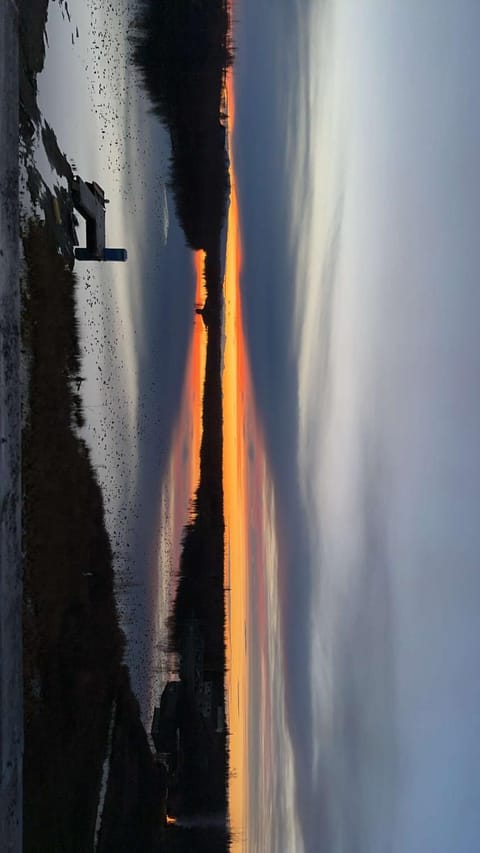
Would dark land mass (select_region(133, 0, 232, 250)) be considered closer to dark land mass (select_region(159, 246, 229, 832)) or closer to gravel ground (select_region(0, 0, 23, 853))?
dark land mass (select_region(159, 246, 229, 832))

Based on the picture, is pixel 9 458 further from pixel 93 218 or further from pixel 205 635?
pixel 205 635

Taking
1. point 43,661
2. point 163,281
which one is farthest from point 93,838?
point 163,281

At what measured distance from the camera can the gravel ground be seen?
3334 mm

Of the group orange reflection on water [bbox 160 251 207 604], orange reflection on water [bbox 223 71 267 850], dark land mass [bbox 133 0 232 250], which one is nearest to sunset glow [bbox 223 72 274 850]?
orange reflection on water [bbox 223 71 267 850]

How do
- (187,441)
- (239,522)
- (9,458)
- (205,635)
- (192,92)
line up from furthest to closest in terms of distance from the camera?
(239,522) → (205,635) → (187,441) → (192,92) → (9,458)

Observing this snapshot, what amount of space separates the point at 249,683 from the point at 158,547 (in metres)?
2.06

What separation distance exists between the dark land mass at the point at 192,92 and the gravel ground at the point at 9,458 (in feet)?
5.49

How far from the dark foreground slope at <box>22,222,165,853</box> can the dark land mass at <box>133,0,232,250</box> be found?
5.59 ft

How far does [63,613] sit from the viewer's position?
4.36 meters

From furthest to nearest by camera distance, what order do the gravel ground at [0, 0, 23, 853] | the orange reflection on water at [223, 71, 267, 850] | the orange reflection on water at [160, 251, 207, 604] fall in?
the orange reflection on water at [223, 71, 267, 850]
the orange reflection on water at [160, 251, 207, 604]
the gravel ground at [0, 0, 23, 853]

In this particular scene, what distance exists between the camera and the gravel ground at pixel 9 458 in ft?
10.9

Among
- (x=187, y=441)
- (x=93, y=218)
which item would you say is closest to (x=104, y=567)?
(x=187, y=441)

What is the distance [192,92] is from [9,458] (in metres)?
3.54

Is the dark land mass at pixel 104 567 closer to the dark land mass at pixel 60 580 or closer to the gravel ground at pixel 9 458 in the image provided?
the dark land mass at pixel 60 580
